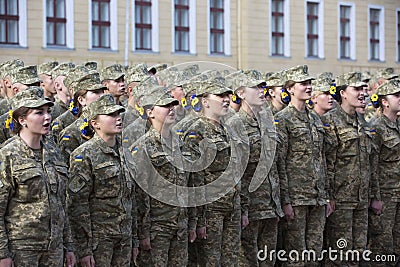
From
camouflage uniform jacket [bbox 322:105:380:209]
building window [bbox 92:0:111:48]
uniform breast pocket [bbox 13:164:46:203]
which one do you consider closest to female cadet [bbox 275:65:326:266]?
camouflage uniform jacket [bbox 322:105:380:209]

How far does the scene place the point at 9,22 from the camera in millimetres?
21219

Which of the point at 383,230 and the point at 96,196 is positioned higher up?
the point at 96,196

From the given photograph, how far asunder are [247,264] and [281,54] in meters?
18.0

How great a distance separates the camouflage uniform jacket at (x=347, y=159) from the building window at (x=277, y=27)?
54.3 ft

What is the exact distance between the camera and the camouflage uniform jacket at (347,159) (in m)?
9.18

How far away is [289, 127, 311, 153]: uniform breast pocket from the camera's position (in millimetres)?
8797

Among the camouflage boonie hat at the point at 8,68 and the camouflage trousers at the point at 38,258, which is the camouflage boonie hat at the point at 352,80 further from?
the camouflage trousers at the point at 38,258

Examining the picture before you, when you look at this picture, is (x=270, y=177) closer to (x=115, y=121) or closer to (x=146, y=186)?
(x=146, y=186)

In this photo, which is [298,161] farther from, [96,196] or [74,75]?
[96,196]

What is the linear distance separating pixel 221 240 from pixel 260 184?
0.84 metres

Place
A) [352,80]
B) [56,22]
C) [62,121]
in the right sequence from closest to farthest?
[62,121], [352,80], [56,22]

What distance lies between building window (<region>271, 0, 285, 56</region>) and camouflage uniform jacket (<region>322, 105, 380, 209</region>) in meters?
16.5

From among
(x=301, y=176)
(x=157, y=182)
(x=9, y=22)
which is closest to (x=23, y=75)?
(x=157, y=182)

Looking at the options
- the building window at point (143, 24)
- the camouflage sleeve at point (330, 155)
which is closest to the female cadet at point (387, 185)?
the camouflage sleeve at point (330, 155)
